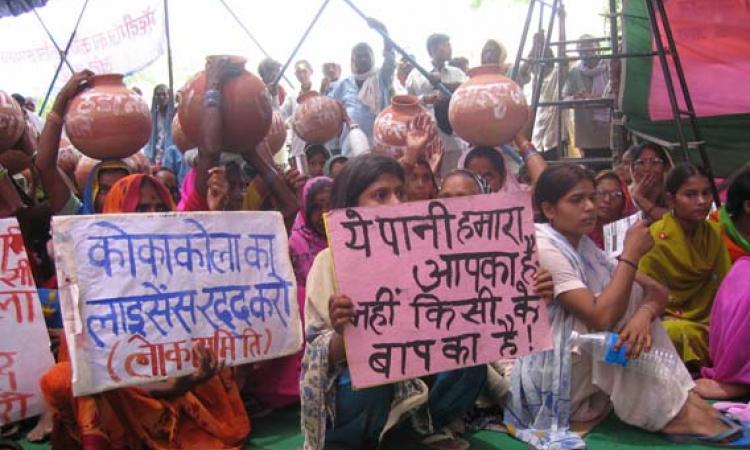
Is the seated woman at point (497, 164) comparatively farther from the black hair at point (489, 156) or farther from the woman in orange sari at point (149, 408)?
the woman in orange sari at point (149, 408)

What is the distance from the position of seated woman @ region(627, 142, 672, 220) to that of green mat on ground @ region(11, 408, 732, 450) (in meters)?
1.82

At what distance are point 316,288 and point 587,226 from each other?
45.7 inches

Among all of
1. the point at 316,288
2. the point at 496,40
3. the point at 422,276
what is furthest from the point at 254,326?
the point at 496,40

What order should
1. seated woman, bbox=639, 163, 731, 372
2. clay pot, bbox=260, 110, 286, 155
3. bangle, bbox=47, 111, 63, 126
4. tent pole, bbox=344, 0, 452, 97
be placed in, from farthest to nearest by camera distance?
tent pole, bbox=344, 0, 452, 97 → clay pot, bbox=260, 110, 286, 155 → bangle, bbox=47, 111, 63, 126 → seated woman, bbox=639, 163, 731, 372

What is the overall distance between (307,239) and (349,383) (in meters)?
1.17

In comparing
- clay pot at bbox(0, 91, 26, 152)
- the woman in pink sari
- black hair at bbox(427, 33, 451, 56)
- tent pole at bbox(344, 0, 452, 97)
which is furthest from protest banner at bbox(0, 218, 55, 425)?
black hair at bbox(427, 33, 451, 56)

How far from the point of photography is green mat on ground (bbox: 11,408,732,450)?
10.6ft

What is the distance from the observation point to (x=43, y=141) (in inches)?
169

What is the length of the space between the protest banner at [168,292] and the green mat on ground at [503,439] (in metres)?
0.47

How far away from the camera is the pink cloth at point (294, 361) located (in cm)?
374

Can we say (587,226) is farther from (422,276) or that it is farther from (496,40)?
(496,40)

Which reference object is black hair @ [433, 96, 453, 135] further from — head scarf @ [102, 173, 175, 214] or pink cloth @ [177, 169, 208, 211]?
head scarf @ [102, 173, 175, 214]

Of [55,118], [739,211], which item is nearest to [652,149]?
[739,211]

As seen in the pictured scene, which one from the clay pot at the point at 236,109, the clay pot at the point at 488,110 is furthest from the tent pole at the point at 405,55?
the clay pot at the point at 236,109
